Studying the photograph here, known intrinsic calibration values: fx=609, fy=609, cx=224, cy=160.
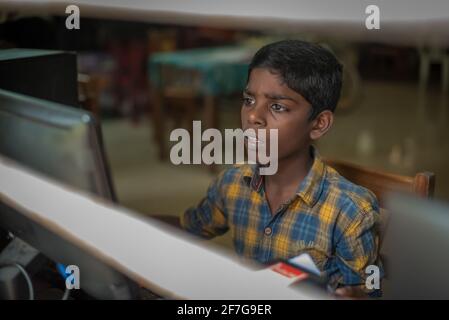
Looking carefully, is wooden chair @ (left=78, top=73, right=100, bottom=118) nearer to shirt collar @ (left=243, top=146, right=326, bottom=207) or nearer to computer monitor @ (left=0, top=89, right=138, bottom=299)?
computer monitor @ (left=0, top=89, right=138, bottom=299)

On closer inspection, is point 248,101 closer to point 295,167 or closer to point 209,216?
point 295,167

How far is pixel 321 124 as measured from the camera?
929 mm

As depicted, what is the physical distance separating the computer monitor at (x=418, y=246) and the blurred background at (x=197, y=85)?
0.17 metres

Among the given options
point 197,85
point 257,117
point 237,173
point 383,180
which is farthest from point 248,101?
point 197,85

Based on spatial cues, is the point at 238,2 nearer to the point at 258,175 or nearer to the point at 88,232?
the point at 258,175

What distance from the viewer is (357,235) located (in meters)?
0.90

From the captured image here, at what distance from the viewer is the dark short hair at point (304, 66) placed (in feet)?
2.90

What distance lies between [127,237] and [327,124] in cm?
35

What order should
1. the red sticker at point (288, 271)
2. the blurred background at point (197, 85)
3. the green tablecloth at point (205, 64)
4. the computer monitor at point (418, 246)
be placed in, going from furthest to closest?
the green tablecloth at point (205, 64)
the blurred background at point (197, 85)
the red sticker at point (288, 271)
the computer monitor at point (418, 246)

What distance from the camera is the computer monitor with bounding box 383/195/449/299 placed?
0.70 meters

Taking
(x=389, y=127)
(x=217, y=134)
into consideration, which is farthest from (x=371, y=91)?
(x=217, y=134)

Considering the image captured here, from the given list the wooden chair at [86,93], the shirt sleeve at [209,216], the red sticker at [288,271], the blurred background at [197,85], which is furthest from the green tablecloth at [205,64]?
the red sticker at [288,271]

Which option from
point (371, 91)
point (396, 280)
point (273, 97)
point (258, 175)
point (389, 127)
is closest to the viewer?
point (396, 280)

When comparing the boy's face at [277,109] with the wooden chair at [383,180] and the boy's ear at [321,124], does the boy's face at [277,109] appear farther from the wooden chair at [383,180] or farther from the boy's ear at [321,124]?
the wooden chair at [383,180]
